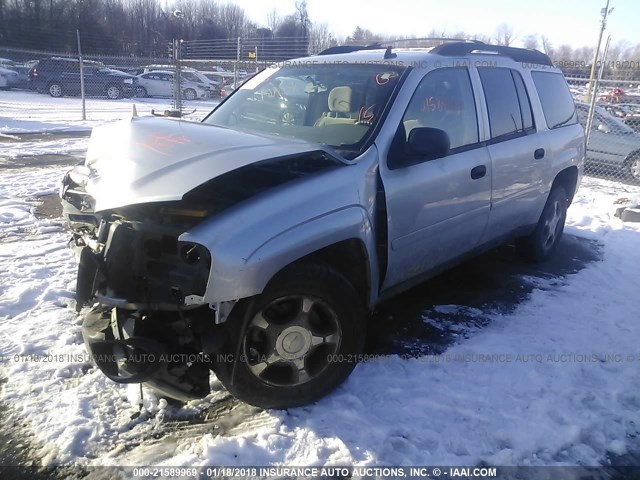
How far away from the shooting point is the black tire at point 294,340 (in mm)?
2562

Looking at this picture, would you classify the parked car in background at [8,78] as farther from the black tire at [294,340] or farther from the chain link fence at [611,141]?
the black tire at [294,340]

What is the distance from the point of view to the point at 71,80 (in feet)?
75.8

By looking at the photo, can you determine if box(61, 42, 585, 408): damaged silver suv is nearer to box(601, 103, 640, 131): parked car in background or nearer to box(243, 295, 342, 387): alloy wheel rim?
box(243, 295, 342, 387): alloy wheel rim

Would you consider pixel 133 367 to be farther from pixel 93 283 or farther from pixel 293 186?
pixel 293 186

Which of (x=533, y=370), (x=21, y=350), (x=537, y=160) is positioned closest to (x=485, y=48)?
(x=537, y=160)

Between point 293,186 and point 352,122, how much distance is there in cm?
96

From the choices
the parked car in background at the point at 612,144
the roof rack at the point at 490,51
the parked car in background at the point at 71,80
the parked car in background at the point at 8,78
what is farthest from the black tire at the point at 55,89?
the roof rack at the point at 490,51

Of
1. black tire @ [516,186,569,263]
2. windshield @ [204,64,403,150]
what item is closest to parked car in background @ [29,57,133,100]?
windshield @ [204,64,403,150]

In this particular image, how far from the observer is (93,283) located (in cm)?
243

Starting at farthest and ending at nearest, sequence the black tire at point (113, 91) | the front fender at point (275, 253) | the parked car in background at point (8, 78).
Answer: the parked car in background at point (8, 78)
the black tire at point (113, 91)
the front fender at point (275, 253)

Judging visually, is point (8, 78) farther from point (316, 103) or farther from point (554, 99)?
point (554, 99)

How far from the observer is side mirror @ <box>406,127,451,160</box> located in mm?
3121

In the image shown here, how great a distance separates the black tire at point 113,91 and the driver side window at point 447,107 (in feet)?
75.5

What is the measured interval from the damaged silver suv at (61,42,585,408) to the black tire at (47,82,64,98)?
22510 millimetres
